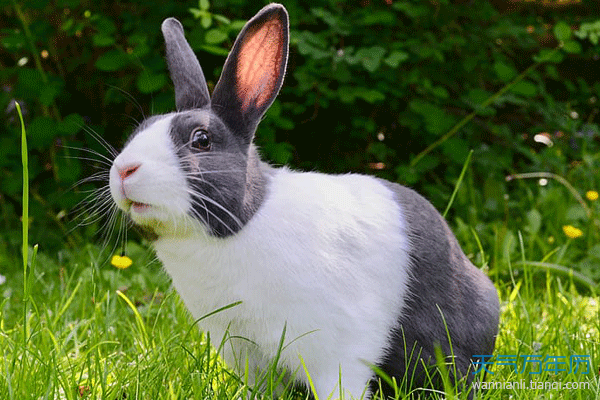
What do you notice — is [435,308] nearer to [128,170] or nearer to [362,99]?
[128,170]

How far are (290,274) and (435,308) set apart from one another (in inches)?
19.0

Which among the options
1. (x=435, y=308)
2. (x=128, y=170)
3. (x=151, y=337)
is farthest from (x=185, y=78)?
(x=435, y=308)

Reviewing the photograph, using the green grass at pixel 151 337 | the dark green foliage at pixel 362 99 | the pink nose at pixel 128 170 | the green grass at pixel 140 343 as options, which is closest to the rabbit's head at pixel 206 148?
the pink nose at pixel 128 170

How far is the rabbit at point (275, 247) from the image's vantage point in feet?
6.21

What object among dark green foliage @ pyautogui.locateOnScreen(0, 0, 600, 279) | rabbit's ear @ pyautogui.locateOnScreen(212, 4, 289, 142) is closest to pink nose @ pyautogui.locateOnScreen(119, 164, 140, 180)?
rabbit's ear @ pyautogui.locateOnScreen(212, 4, 289, 142)

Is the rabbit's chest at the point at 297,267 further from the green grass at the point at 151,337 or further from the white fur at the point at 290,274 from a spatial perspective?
the green grass at the point at 151,337

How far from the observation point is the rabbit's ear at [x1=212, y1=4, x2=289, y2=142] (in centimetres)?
201

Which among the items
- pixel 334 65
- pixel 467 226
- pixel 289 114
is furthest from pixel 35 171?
pixel 467 226

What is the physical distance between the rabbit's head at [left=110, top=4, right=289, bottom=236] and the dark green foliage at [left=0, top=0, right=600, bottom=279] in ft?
4.49

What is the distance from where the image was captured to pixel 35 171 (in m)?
4.08

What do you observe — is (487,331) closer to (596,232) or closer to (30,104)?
(596,232)

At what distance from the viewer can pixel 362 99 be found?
4242 millimetres

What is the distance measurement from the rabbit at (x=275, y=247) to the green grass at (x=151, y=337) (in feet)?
0.40

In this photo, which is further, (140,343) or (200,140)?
(140,343)
